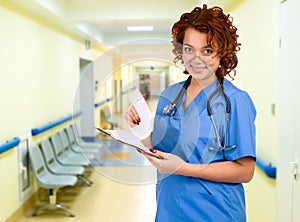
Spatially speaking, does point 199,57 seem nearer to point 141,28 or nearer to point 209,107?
point 209,107

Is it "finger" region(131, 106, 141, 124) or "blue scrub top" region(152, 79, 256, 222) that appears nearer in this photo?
"blue scrub top" region(152, 79, 256, 222)

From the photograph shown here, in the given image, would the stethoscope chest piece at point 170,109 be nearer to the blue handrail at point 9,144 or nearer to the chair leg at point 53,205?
the blue handrail at point 9,144

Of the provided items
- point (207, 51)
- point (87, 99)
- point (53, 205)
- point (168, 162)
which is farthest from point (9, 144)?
point (207, 51)

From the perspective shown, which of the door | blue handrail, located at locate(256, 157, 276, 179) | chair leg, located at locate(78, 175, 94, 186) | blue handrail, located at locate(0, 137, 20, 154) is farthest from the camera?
chair leg, located at locate(78, 175, 94, 186)

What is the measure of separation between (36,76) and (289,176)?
9.68ft

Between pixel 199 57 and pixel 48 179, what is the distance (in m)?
2.85

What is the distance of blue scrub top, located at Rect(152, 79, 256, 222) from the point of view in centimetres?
104

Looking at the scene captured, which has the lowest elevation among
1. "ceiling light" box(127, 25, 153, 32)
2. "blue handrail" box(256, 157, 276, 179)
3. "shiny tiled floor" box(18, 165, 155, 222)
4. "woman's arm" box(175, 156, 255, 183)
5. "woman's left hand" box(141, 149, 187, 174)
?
"shiny tiled floor" box(18, 165, 155, 222)

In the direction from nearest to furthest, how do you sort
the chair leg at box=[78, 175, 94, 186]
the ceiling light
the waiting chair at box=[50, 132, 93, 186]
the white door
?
the white door
the waiting chair at box=[50, 132, 93, 186]
the chair leg at box=[78, 175, 94, 186]
the ceiling light

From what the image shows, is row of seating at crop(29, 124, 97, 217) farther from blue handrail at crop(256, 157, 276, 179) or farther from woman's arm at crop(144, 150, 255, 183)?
woman's arm at crop(144, 150, 255, 183)

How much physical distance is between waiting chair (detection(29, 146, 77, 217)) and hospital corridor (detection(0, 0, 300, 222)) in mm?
15

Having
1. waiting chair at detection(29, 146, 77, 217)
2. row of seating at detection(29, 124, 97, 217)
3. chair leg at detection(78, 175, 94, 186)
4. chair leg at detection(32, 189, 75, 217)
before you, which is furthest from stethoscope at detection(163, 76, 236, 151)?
chair leg at detection(78, 175, 94, 186)

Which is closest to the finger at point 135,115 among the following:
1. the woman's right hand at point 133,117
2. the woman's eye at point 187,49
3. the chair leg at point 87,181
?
the woman's right hand at point 133,117

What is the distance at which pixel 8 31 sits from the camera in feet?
9.93
